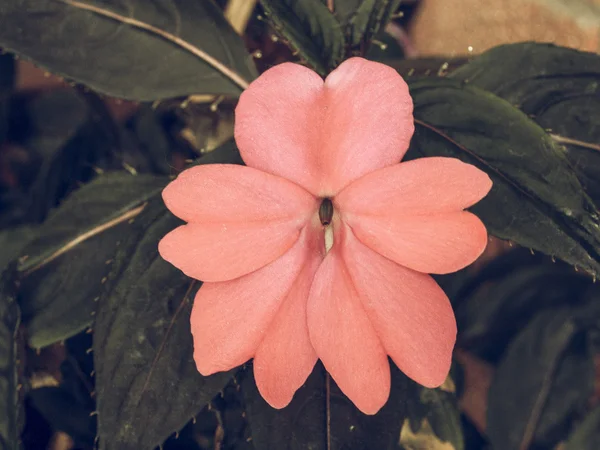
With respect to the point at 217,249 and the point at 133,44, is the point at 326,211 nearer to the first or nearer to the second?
the point at 217,249

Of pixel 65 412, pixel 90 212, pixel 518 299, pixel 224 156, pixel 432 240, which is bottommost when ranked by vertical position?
pixel 65 412

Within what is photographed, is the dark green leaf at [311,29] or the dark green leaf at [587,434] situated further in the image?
the dark green leaf at [587,434]

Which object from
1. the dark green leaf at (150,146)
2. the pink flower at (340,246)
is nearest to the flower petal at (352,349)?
the pink flower at (340,246)

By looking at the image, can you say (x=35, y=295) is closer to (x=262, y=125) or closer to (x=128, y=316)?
(x=128, y=316)

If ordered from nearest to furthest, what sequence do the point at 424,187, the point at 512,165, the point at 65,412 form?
the point at 424,187 → the point at 512,165 → the point at 65,412

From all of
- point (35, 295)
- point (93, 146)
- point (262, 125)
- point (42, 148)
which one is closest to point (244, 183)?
point (262, 125)

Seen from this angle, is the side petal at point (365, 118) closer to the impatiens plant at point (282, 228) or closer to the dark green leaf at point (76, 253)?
the impatiens plant at point (282, 228)

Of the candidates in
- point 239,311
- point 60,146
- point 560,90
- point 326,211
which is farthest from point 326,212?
point 60,146
